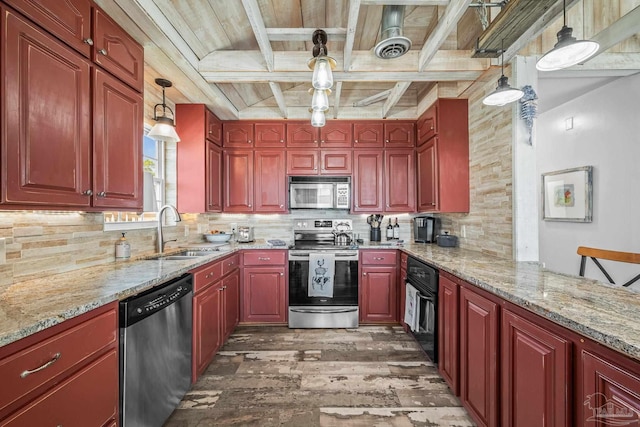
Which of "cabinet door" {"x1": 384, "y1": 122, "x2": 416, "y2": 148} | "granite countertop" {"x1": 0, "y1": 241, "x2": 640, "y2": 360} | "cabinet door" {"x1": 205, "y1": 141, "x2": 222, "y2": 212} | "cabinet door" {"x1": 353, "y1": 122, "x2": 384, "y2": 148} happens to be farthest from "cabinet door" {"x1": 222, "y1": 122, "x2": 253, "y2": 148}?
"granite countertop" {"x1": 0, "y1": 241, "x2": 640, "y2": 360}

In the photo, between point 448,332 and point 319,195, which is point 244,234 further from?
point 448,332

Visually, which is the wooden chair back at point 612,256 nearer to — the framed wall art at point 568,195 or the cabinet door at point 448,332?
the cabinet door at point 448,332

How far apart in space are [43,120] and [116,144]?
0.44 m

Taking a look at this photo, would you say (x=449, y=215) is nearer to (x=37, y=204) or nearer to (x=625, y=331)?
(x=625, y=331)

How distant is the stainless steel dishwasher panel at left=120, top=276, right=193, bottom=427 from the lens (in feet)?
4.16

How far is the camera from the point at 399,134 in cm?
348

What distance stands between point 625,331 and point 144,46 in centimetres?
290

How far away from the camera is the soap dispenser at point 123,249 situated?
2.04 meters

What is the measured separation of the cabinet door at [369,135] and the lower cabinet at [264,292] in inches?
70.4

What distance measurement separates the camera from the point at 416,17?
2412 millimetres

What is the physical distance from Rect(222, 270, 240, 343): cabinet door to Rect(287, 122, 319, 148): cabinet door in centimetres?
176

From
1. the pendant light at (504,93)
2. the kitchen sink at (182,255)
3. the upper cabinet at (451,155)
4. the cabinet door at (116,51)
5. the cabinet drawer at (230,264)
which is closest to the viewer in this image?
the cabinet door at (116,51)

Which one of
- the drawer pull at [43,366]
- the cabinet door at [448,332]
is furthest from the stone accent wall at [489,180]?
the drawer pull at [43,366]

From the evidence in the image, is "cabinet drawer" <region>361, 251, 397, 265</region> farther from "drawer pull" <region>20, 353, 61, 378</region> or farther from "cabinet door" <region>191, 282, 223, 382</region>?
"drawer pull" <region>20, 353, 61, 378</region>
